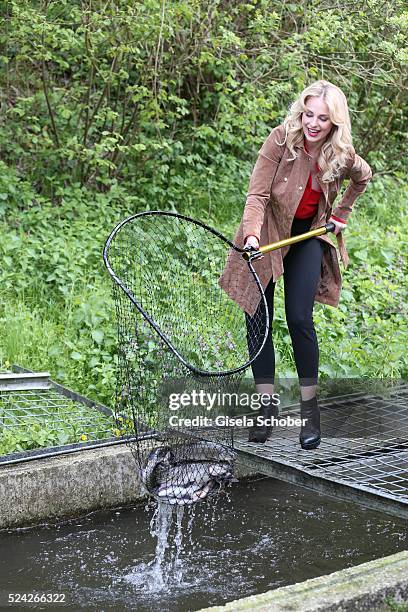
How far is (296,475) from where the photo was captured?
4.30 metres

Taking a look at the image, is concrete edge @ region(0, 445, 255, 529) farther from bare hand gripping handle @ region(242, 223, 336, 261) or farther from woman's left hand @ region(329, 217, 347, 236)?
woman's left hand @ region(329, 217, 347, 236)

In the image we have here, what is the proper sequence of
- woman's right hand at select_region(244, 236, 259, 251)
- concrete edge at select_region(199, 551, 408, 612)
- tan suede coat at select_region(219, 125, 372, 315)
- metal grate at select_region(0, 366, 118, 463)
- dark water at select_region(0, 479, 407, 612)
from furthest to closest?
metal grate at select_region(0, 366, 118, 463)
tan suede coat at select_region(219, 125, 372, 315)
woman's right hand at select_region(244, 236, 259, 251)
dark water at select_region(0, 479, 407, 612)
concrete edge at select_region(199, 551, 408, 612)

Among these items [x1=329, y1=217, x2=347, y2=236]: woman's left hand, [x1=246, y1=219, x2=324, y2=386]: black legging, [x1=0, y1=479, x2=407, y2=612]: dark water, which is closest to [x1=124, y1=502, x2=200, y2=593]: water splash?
[x1=0, y1=479, x2=407, y2=612]: dark water

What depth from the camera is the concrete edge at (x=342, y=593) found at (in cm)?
306

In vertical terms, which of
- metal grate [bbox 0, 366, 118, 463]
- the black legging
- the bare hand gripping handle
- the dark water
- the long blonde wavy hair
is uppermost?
the long blonde wavy hair

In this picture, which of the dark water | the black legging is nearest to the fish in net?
the black legging

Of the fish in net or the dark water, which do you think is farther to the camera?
the fish in net

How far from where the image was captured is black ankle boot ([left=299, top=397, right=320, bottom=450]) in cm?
474

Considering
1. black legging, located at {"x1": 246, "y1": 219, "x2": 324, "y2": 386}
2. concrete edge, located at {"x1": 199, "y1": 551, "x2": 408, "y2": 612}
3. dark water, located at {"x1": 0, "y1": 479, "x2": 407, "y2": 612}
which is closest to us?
concrete edge, located at {"x1": 199, "y1": 551, "x2": 408, "y2": 612}

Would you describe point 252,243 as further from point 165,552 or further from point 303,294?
point 165,552

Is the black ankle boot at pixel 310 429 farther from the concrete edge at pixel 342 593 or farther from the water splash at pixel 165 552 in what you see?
the concrete edge at pixel 342 593

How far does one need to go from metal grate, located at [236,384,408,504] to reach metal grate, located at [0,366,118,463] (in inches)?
36.2

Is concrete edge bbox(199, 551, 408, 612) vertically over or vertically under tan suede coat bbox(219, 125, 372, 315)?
under

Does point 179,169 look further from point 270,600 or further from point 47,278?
point 270,600
